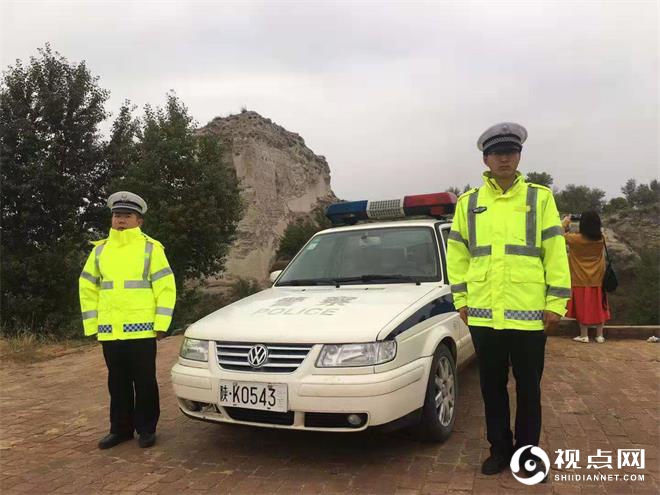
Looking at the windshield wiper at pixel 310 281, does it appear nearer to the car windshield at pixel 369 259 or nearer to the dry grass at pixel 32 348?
the car windshield at pixel 369 259

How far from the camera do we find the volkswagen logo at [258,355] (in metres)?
3.26

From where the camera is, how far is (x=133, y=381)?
4.21 m

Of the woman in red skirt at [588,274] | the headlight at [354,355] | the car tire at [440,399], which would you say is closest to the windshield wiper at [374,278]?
the car tire at [440,399]

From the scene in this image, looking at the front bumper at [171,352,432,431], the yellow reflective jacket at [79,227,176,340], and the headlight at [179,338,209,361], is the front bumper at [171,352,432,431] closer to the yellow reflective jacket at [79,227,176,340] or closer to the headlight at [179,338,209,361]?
the headlight at [179,338,209,361]

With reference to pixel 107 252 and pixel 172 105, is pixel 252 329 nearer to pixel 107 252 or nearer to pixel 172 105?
pixel 107 252

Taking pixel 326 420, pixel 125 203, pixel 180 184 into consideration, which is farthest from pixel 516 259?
pixel 180 184

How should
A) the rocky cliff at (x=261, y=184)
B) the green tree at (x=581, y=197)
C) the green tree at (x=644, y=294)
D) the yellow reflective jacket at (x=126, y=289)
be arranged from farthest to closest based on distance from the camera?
the green tree at (x=581, y=197)
the rocky cliff at (x=261, y=184)
the green tree at (x=644, y=294)
the yellow reflective jacket at (x=126, y=289)

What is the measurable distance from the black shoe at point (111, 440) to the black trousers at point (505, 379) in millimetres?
2806

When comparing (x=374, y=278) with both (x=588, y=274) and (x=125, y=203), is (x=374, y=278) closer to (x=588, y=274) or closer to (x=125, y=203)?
(x=125, y=203)

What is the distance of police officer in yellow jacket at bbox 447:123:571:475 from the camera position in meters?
3.03

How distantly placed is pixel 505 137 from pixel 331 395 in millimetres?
1859

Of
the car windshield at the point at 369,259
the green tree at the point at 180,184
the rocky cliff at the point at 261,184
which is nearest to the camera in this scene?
the car windshield at the point at 369,259
